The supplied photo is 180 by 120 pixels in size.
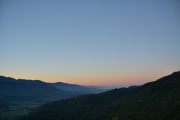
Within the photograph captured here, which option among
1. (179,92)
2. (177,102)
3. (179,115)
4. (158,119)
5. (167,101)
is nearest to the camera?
(179,115)

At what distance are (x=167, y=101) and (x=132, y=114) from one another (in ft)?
78.4

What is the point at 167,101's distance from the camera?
18312 centimetres

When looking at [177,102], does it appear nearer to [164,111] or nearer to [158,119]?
[164,111]

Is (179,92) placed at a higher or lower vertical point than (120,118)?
higher

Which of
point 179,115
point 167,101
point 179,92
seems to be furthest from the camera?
point 179,92

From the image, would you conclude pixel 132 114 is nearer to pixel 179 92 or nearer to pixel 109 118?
pixel 109 118

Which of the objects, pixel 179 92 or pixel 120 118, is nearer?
pixel 120 118

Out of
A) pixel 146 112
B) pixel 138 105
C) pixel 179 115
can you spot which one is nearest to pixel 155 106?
pixel 146 112

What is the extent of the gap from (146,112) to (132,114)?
1115 centimetres

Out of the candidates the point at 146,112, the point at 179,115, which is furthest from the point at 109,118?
the point at 179,115

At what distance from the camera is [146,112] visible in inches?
6841

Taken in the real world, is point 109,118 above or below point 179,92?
below

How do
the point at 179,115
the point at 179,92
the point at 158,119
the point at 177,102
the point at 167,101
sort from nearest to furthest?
1. the point at 179,115
2. the point at 158,119
3. the point at 177,102
4. the point at 167,101
5. the point at 179,92

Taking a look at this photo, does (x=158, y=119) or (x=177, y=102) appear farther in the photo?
(x=177, y=102)
